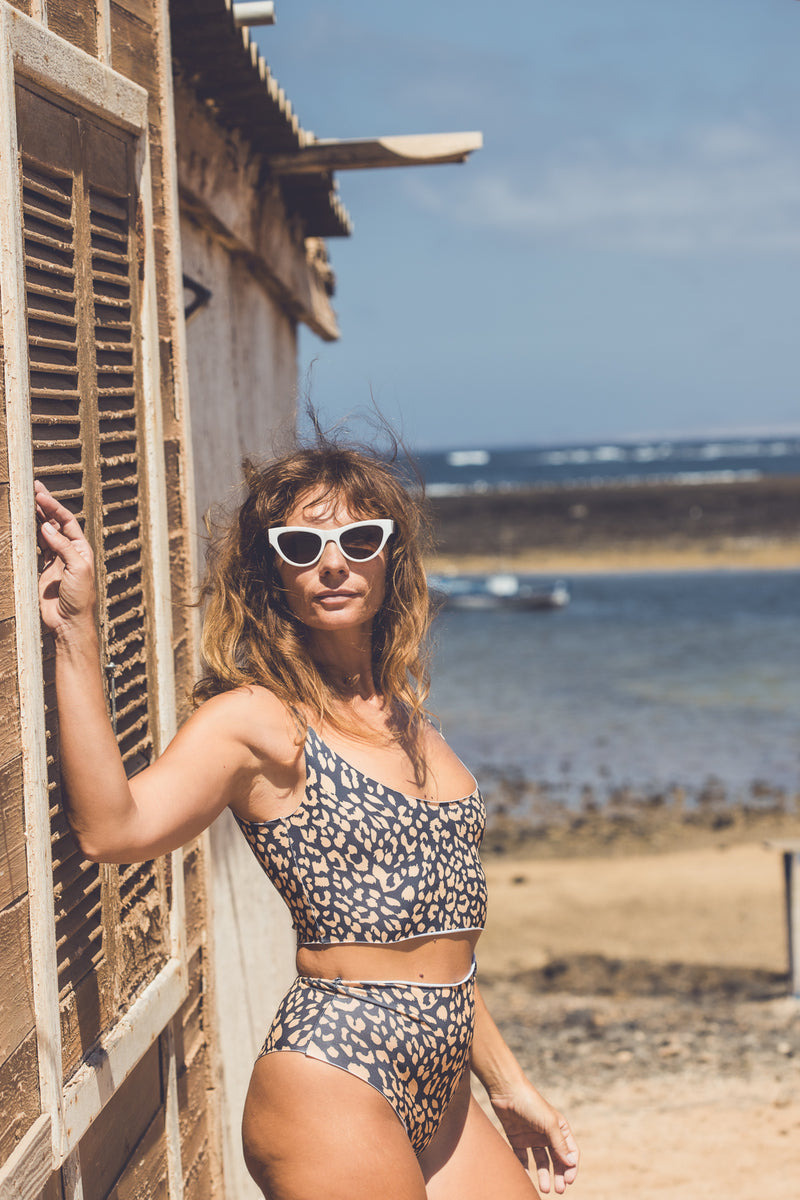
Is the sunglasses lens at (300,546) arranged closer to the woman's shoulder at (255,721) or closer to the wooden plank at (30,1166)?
the woman's shoulder at (255,721)

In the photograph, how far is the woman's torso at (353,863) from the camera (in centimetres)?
196

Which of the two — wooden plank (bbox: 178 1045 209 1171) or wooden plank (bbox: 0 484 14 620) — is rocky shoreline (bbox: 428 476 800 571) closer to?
wooden plank (bbox: 178 1045 209 1171)

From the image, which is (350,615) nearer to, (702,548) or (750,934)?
(750,934)

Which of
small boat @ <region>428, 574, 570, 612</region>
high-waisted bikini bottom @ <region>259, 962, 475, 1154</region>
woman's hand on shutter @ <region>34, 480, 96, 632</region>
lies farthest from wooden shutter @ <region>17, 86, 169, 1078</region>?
small boat @ <region>428, 574, 570, 612</region>

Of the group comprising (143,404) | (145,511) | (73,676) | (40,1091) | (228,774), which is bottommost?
(40,1091)

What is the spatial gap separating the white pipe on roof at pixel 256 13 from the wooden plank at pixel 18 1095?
300 cm

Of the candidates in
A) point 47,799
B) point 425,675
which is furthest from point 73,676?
point 425,675

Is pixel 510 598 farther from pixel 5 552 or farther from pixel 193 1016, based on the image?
pixel 5 552

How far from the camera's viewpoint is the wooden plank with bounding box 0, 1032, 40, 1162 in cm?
159

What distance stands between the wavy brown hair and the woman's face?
0.07 feet

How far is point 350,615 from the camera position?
2.12 meters

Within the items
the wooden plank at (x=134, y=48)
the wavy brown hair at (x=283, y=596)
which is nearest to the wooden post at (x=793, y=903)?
the wavy brown hair at (x=283, y=596)

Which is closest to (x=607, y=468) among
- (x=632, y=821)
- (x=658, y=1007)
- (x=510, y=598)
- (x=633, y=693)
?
(x=510, y=598)

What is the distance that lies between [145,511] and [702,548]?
41.0 metres
